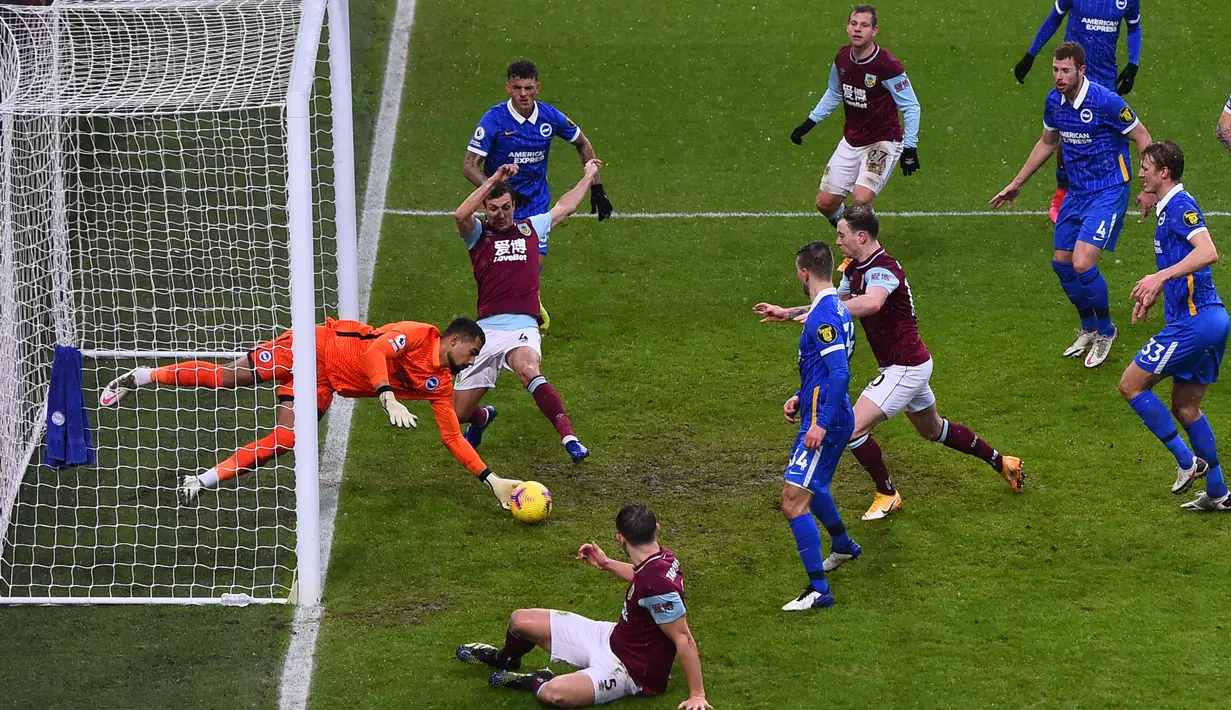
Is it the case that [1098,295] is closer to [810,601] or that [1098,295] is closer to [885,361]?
[885,361]

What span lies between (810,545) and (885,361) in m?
1.37

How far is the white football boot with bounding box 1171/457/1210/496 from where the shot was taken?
9109mm

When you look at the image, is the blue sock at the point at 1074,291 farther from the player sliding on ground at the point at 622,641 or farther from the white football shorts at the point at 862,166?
the player sliding on ground at the point at 622,641

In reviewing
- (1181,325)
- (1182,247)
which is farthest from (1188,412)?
(1182,247)

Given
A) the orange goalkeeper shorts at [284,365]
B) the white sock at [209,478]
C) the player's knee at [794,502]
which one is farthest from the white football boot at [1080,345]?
the white sock at [209,478]

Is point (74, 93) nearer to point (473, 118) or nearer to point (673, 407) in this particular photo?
point (673, 407)

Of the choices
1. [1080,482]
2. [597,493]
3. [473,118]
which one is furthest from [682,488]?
[473,118]

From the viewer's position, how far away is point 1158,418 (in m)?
8.92

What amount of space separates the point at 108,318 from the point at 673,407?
14.6 feet

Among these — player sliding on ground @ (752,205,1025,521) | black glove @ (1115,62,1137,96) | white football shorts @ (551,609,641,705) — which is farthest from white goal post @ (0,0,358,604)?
black glove @ (1115,62,1137,96)

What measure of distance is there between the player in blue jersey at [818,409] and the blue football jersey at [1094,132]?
Result: 3.41 m

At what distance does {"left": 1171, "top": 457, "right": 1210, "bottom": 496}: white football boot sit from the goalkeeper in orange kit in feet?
13.3

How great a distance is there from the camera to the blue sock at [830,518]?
320 inches

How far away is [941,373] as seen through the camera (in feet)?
36.2
